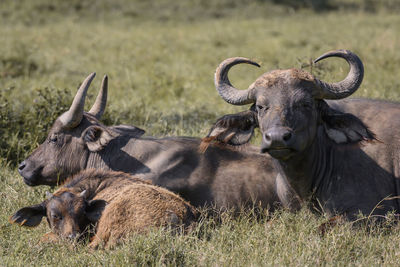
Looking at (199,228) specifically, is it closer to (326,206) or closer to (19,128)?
(326,206)

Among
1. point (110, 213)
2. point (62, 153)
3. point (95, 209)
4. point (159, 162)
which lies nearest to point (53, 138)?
point (62, 153)

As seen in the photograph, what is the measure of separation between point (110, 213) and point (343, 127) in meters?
1.99

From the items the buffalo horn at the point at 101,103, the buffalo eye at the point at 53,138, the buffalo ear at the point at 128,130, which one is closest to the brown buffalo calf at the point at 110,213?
the buffalo eye at the point at 53,138

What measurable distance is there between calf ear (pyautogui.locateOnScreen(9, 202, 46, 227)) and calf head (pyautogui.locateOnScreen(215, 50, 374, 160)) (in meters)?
1.65

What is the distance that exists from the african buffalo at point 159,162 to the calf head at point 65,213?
961 mm

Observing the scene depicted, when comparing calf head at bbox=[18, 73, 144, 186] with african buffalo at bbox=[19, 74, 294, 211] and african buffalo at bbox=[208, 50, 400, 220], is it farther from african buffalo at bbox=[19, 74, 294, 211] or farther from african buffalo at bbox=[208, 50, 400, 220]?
african buffalo at bbox=[208, 50, 400, 220]

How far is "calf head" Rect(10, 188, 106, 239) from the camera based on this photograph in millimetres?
4695

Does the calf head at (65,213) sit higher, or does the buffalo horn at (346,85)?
the buffalo horn at (346,85)

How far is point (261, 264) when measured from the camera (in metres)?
4.11

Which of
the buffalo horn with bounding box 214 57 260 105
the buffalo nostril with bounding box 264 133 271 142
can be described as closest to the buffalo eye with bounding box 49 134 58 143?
the buffalo horn with bounding box 214 57 260 105

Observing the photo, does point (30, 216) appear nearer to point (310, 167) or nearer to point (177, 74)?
point (310, 167)

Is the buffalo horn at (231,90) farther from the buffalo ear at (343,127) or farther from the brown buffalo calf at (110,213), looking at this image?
the brown buffalo calf at (110,213)

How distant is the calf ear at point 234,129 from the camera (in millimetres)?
5176

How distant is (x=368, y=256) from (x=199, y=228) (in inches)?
50.1
